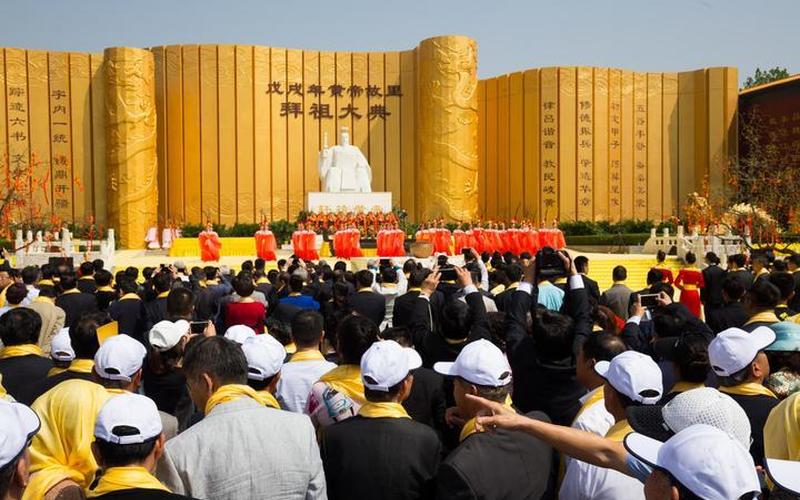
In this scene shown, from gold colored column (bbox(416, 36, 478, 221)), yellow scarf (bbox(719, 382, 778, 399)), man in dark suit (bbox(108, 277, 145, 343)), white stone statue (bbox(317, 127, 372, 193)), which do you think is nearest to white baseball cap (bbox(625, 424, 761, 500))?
yellow scarf (bbox(719, 382, 778, 399))

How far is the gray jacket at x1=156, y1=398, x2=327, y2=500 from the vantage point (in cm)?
217

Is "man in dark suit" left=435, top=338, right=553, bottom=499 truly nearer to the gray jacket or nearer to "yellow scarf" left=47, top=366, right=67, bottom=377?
the gray jacket

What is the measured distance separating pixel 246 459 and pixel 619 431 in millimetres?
1067

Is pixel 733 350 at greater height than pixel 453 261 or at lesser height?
greater

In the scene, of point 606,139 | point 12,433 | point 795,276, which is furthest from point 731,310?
point 606,139

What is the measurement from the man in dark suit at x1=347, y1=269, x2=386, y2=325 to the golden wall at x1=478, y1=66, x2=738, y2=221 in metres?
17.0

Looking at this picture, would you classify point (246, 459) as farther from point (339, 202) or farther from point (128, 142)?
point (128, 142)

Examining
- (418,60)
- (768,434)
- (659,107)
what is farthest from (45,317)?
(659,107)

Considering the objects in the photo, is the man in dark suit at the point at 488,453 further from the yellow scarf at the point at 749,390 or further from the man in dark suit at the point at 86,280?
the man in dark suit at the point at 86,280

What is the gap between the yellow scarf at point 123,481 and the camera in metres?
→ 1.82

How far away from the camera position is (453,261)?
14.6m

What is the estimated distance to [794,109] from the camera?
2014 centimetres

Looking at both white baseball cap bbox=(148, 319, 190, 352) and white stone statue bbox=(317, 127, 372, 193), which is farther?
white stone statue bbox=(317, 127, 372, 193)

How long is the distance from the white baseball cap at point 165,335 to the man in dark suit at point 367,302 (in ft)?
6.56
